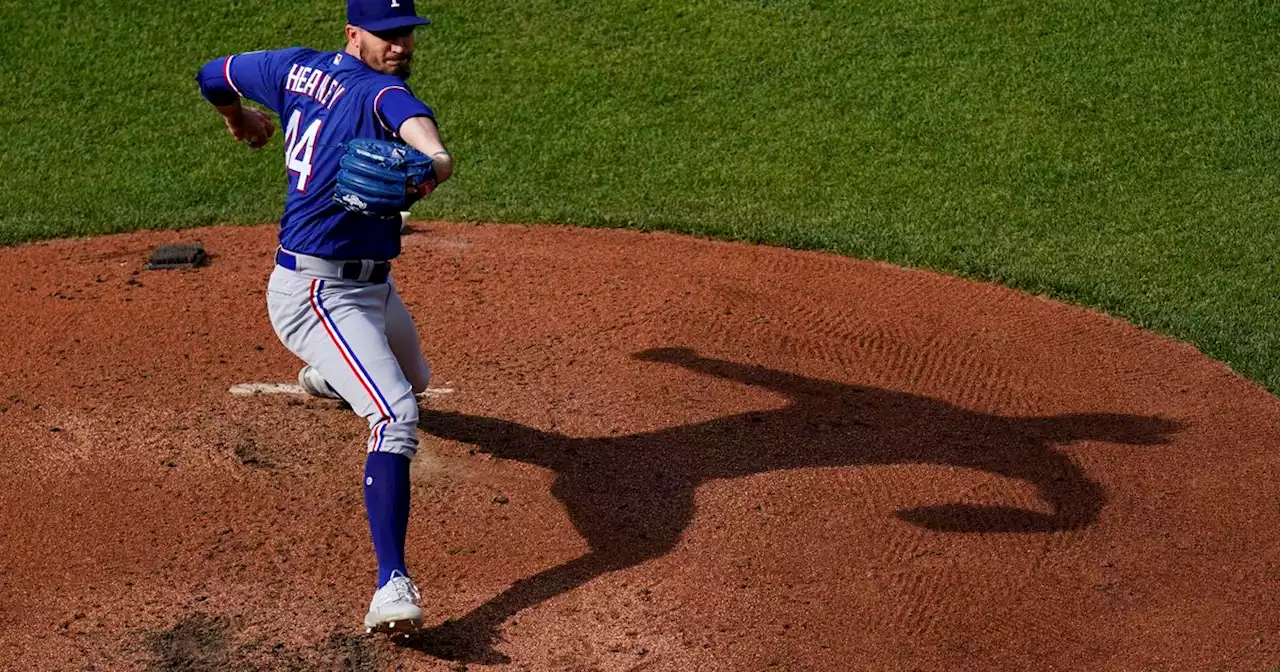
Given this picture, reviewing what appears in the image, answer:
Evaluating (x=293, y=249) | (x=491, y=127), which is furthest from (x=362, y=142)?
(x=491, y=127)

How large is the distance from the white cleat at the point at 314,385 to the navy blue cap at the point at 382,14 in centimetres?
176

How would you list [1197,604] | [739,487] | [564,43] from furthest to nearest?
[564,43], [739,487], [1197,604]

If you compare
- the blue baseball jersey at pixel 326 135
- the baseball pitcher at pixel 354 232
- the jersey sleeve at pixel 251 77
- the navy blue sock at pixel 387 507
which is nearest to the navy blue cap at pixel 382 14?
the baseball pitcher at pixel 354 232

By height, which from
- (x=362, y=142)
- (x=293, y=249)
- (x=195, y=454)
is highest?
(x=362, y=142)

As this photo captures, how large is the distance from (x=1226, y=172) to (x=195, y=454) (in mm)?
6885

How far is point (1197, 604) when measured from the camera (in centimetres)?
525

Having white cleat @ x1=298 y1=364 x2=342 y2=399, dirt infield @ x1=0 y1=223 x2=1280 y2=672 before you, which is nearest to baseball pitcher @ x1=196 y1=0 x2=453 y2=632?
dirt infield @ x1=0 y1=223 x2=1280 y2=672

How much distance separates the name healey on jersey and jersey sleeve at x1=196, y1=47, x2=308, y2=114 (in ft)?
0.21

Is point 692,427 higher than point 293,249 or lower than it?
lower

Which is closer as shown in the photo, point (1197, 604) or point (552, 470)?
point (1197, 604)

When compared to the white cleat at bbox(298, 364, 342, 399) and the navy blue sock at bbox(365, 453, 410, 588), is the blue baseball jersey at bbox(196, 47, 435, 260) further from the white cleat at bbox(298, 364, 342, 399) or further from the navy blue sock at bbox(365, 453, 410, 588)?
the white cleat at bbox(298, 364, 342, 399)

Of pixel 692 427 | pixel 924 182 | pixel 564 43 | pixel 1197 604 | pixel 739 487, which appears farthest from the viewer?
pixel 564 43

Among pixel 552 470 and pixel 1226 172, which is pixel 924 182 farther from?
pixel 552 470

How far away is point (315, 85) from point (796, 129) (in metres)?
5.28
